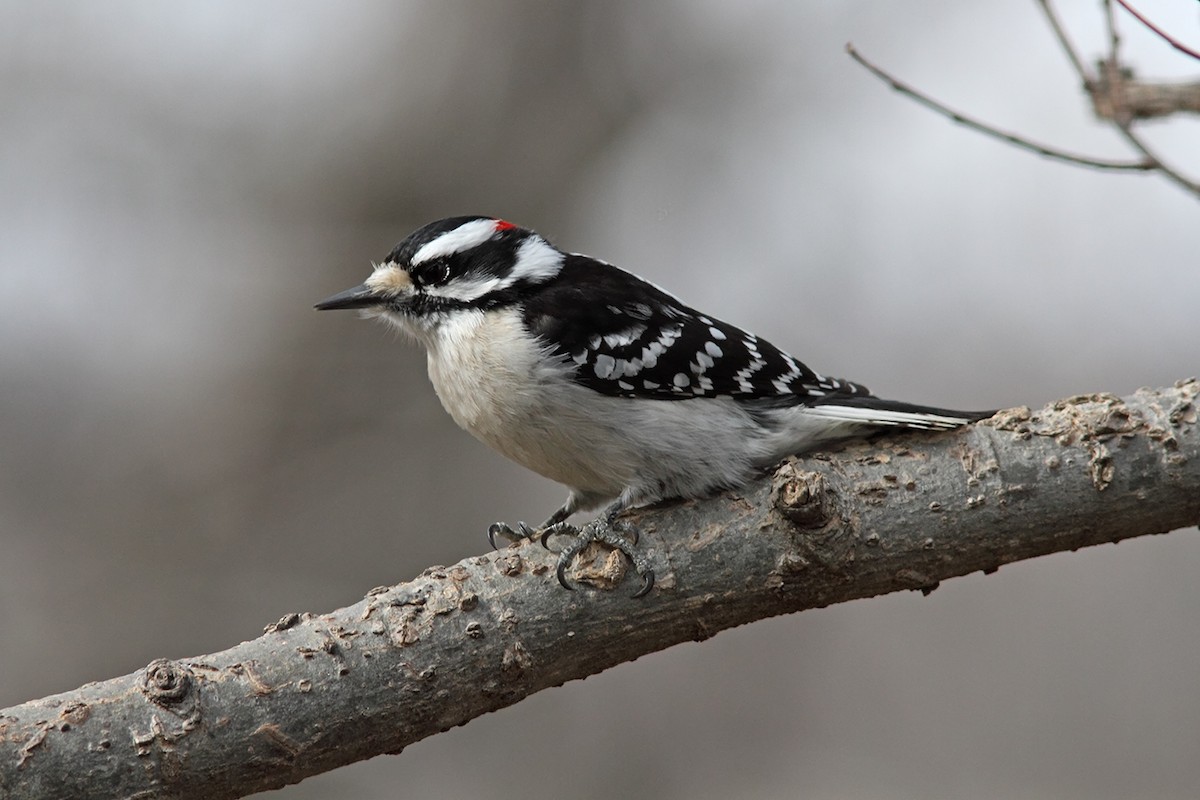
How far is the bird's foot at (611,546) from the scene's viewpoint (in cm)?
271

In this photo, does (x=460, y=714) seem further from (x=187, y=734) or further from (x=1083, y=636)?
(x=1083, y=636)

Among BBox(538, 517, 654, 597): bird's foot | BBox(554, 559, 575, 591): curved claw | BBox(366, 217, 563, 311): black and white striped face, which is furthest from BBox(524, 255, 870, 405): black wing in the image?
BBox(554, 559, 575, 591): curved claw

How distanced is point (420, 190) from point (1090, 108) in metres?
4.93

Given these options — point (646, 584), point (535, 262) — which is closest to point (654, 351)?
point (535, 262)

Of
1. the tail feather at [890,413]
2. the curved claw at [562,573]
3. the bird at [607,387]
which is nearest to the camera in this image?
the curved claw at [562,573]

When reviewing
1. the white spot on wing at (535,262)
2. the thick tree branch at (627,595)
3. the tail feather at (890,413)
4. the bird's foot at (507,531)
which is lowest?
the thick tree branch at (627,595)

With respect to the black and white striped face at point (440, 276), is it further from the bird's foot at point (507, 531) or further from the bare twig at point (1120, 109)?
the bare twig at point (1120, 109)

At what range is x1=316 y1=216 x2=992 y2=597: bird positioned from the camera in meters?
3.17

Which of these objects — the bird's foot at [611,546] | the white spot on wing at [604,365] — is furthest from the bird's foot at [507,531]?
the white spot on wing at [604,365]

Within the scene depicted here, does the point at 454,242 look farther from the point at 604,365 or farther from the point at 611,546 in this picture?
the point at 611,546

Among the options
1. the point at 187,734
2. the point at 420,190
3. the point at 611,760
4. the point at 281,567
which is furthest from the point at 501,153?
the point at 187,734

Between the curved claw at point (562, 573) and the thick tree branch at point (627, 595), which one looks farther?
the curved claw at point (562, 573)

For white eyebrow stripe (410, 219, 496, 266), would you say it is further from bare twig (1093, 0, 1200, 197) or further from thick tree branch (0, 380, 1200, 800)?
bare twig (1093, 0, 1200, 197)

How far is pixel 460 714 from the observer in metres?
2.65
